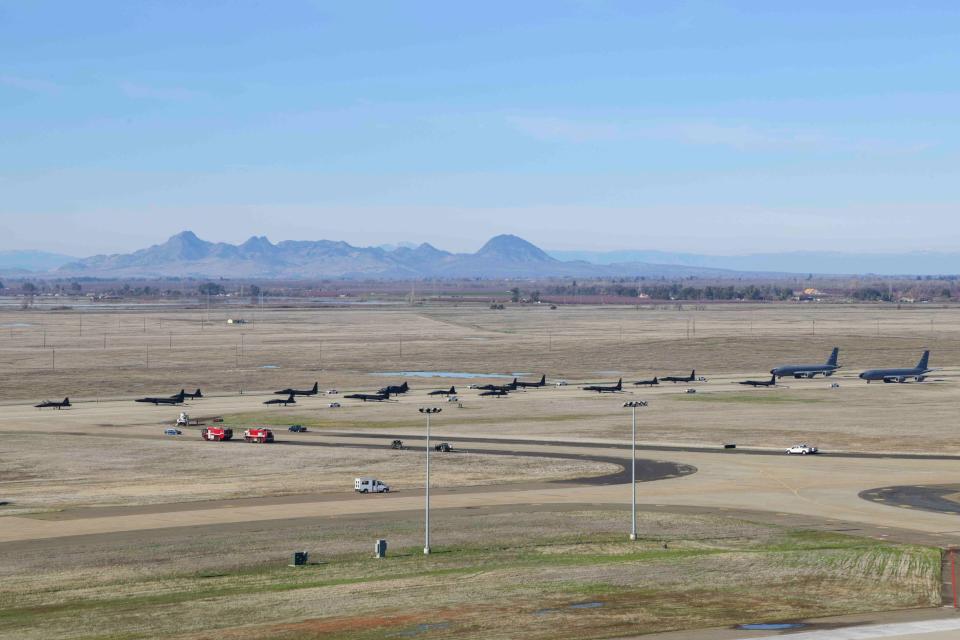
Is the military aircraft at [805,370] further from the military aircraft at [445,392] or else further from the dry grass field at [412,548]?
the military aircraft at [445,392]

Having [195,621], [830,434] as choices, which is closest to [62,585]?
[195,621]

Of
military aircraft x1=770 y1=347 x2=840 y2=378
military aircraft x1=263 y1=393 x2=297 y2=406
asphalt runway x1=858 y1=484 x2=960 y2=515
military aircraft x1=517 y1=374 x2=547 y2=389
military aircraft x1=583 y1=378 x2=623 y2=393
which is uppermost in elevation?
military aircraft x1=770 y1=347 x2=840 y2=378

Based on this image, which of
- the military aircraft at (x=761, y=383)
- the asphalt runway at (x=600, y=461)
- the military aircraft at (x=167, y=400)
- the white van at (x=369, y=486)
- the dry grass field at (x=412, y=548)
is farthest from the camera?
the military aircraft at (x=761, y=383)

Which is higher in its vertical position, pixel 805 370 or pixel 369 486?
pixel 805 370

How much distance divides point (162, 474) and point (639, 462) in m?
38.7

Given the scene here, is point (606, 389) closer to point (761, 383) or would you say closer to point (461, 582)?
point (761, 383)

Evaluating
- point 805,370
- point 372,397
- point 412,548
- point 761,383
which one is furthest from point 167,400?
point 805,370

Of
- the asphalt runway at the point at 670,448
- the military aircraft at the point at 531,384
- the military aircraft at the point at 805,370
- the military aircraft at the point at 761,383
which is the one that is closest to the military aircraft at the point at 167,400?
the asphalt runway at the point at 670,448

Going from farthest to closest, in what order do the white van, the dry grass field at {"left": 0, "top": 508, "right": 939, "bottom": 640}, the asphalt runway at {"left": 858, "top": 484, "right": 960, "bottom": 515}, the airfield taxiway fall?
1. the white van
2. the asphalt runway at {"left": 858, "top": 484, "right": 960, "bottom": 515}
3. the airfield taxiway
4. the dry grass field at {"left": 0, "top": 508, "right": 939, "bottom": 640}

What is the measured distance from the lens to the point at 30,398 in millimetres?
159750

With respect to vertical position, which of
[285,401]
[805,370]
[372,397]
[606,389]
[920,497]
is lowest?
[285,401]

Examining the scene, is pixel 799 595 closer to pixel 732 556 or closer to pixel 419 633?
pixel 732 556

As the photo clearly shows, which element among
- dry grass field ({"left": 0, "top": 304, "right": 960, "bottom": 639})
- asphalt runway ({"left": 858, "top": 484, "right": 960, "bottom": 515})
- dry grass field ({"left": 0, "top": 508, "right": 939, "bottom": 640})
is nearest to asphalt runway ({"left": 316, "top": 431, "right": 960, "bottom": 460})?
dry grass field ({"left": 0, "top": 304, "right": 960, "bottom": 639})

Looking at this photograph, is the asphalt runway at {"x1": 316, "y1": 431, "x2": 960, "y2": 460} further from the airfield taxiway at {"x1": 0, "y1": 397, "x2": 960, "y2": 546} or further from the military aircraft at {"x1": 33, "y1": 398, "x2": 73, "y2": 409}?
the military aircraft at {"x1": 33, "y1": 398, "x2": 73, "y2": 409}
